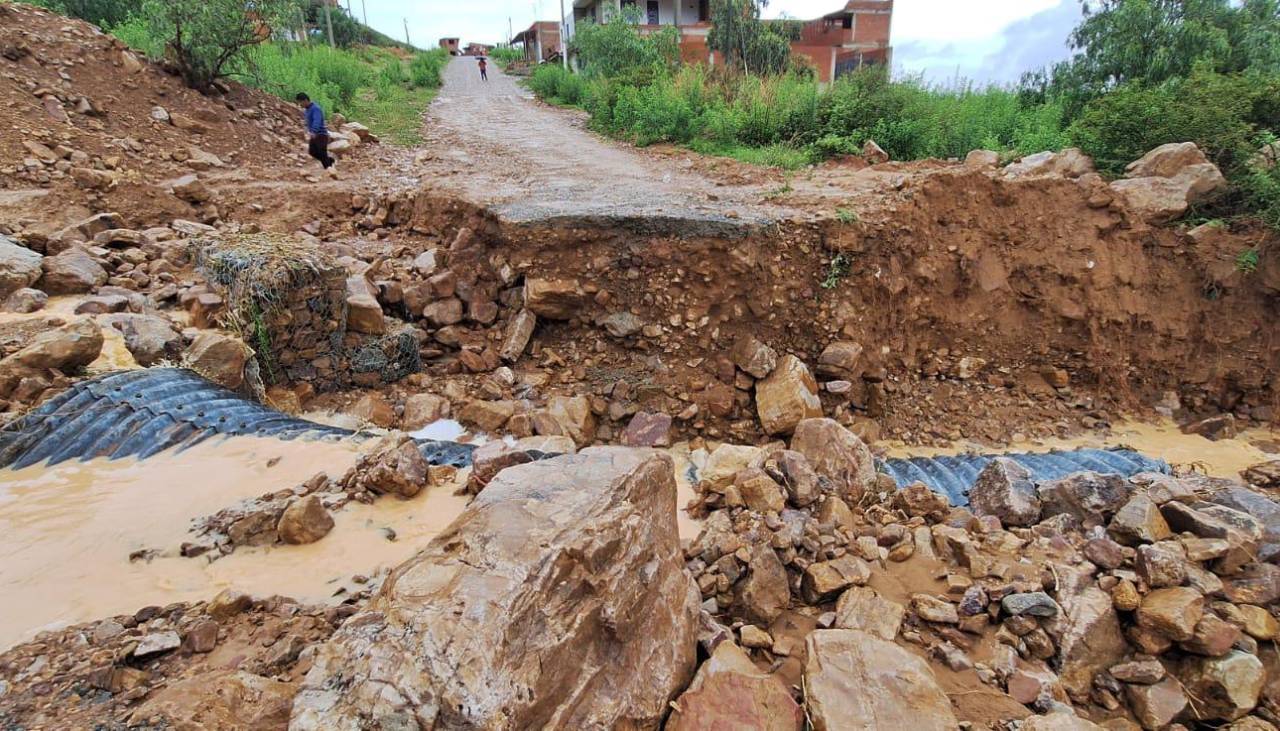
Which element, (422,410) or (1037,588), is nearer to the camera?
(1037,588)

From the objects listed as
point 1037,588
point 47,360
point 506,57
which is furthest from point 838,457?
point 506,57

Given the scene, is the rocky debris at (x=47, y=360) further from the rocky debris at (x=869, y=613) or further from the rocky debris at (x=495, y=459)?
the rocky debris at (x=869, y=613)

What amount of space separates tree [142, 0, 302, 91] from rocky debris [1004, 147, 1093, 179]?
10906 mm

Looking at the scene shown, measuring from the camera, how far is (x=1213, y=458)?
223 inches

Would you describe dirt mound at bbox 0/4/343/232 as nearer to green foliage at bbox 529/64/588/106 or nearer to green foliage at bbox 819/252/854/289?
green foliage at bbox 819/252/854/289

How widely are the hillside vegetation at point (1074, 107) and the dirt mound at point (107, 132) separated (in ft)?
21.3

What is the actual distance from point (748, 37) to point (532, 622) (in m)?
20.6

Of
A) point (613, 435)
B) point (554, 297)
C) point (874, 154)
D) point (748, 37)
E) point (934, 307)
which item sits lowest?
point (613, 435)

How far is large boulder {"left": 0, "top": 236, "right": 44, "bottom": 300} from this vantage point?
4633 millimetres

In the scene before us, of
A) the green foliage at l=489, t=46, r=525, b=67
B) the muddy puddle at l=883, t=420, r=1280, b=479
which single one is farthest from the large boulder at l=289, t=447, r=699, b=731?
the green foliage at l=489, t=46, r=525, b=67

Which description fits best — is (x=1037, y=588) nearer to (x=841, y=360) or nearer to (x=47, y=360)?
(x=841, y=360)

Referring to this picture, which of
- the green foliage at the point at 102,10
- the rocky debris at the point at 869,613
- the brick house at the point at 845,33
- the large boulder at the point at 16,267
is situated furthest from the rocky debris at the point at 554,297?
the brick house at the point at 845,33

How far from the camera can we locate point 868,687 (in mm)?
1960

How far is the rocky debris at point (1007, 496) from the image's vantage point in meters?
3.29
